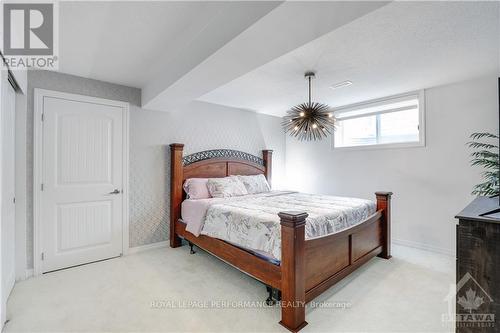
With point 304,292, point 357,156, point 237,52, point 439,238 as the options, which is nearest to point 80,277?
point 304,292

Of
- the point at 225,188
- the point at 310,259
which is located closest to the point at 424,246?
the point at 310,259

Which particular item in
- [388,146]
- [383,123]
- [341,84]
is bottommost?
[388,146]

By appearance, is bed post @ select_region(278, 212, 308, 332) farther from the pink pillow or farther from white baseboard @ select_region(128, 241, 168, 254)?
white baseboard @ select_region(128, 241, 168, 254)

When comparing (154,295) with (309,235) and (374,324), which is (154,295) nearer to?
(309,235)

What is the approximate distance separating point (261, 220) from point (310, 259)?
538mm

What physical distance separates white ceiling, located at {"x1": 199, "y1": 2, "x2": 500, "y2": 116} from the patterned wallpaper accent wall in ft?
1.81

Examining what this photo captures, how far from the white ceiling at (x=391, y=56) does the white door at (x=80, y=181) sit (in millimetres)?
1673

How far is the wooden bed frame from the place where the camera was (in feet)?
6.10

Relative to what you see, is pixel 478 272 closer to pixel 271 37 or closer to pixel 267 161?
pixel 271 37

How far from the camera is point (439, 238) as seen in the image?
11.3 feet

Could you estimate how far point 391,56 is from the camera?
2490 mm

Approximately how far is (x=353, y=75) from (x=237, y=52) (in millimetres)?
1827

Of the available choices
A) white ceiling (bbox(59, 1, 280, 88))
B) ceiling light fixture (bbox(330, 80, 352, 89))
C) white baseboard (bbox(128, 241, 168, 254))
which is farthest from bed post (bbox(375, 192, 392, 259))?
white baseboard (bbox(128, 241, 168, 254))

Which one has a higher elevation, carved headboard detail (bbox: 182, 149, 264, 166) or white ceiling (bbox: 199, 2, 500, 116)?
white ceiling (bbox: 199, 2, 500, 116)
